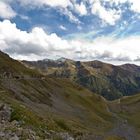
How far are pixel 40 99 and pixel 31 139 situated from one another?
155879mm

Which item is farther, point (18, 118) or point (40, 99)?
point (40, 99)

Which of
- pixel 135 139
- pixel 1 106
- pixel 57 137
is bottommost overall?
pixel 135 139

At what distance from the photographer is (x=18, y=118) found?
49.9 meters

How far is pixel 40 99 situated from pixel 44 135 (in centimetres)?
14719

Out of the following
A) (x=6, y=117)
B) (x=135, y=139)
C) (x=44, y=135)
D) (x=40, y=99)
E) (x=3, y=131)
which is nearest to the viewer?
(x=3, y=131)

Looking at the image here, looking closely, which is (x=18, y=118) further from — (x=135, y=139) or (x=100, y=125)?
(x=100, y=125)

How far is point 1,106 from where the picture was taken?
5178cm

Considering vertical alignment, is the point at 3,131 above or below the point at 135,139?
above

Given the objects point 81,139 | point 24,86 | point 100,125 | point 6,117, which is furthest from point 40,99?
point 6,117

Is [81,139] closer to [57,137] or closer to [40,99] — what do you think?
[57,137]

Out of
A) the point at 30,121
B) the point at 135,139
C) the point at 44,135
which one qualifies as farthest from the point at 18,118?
the point at 135,139

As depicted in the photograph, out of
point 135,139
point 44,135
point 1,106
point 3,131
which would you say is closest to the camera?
point 3,131

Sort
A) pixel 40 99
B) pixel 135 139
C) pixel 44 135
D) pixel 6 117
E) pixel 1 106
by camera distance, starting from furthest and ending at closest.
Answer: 1. pixel 40 99
2. pixel 135 139
3. pixel 1 106
4. pixel 6 117
5. pixel 44 135

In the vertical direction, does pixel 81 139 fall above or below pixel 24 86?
below
